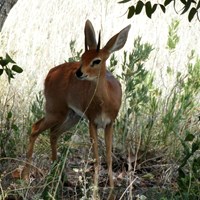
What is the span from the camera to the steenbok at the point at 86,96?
4.83 meters

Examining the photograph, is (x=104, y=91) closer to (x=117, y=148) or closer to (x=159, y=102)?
(x=117, y=148)

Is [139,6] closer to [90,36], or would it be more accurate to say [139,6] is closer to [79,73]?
[79,73]

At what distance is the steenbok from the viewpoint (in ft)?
15.9

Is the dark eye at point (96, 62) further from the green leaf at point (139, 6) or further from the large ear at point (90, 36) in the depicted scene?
the green leaf at point (139, 6)

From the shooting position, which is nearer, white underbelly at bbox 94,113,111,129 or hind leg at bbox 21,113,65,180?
white underbelly at bbox 94,113,111,129

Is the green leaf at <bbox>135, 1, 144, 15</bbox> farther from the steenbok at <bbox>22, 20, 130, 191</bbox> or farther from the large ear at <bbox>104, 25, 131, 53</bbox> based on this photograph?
the large ear at <bbox>104, 25, 131, 53</bbox>

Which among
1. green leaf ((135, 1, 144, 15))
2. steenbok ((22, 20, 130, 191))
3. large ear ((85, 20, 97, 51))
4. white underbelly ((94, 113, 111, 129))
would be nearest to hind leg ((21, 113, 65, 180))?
steenbok ((22, 20, 130, 191))

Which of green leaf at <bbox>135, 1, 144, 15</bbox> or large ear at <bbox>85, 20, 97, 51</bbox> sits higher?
green leaf at <bbox>135, 1, 144, 15</bbox>

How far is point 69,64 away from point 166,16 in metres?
3.97

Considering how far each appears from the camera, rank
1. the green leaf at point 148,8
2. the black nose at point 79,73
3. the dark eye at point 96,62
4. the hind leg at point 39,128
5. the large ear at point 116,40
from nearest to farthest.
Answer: the green leaf at point 148,8, the black nose at point 79,73, the dark eye at point 96,62, the large ear at point 116,40, the hind leg at point 39,128

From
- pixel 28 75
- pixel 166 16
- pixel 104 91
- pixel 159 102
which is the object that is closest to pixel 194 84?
pixel 159 102

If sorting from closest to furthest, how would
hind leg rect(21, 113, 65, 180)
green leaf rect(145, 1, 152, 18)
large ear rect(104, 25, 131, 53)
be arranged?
1. green leaf rect(145, 1, 152, 18)
2. large ear rect(104, 25, 131, 53)
3. hind leg rect(21, 113, 65, 180)

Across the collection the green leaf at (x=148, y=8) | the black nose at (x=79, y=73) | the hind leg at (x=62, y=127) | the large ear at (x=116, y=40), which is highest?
the green leaf at (x=148, y=8)

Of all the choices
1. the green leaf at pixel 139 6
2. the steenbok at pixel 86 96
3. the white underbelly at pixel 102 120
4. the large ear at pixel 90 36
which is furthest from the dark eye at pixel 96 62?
the green leaf at pixel 139 6
